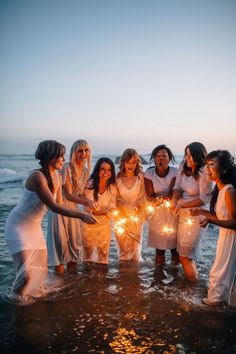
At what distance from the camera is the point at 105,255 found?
23.9 feet

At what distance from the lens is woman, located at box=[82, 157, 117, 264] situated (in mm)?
6824

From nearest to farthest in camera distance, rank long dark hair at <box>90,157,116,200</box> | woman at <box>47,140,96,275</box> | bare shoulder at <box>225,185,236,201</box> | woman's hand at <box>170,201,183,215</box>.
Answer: bare shoulder at <box>225,185,236,201</box>
woman's hand at <box>170,201,183,215</box>
woman at <box>47,140,96,275</box>
long dark hair at <box>90,157,116,200</box>

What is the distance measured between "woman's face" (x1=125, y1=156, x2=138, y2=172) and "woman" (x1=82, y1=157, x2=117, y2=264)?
31 centimetres

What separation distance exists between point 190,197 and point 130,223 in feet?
5.15

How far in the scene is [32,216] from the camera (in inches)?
200

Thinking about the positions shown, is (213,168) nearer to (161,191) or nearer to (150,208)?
(150,208)

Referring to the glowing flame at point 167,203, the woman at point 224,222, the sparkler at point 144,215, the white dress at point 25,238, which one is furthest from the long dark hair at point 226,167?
the white dress at point 25,238

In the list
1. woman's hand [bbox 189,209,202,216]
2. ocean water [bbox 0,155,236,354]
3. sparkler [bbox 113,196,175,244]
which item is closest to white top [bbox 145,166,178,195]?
sparkler [bbox 113,196,175,244]

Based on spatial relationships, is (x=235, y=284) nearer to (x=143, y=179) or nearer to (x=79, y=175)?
(x=143, y=179)

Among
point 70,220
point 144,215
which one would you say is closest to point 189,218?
point 144,215

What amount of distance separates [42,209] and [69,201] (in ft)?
5.04

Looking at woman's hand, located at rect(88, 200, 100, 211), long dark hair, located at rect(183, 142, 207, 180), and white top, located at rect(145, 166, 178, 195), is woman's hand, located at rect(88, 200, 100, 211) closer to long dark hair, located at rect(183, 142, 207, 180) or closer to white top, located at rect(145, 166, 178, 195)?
white top, located at rect(145, 166, 178, 195)

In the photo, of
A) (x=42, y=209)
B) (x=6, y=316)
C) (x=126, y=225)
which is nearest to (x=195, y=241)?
(x=126, y=225)

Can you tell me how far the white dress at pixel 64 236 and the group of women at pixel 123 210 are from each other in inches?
0.8
